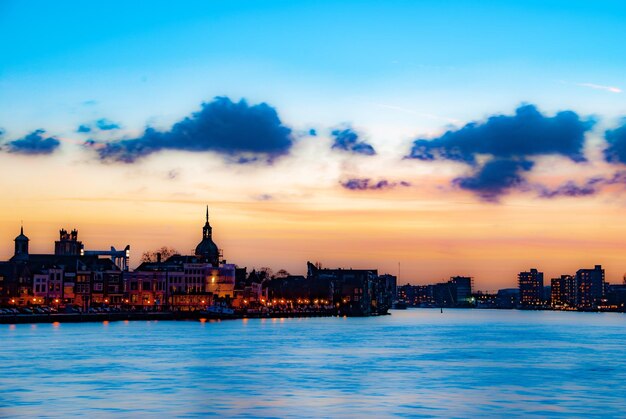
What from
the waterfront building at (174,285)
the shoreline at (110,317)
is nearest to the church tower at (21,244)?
the waterfront building at (174,285)

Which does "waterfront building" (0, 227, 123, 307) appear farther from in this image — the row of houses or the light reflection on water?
the light reflection on water

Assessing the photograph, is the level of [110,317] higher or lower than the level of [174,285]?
lower

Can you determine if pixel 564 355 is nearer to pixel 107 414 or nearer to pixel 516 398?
pixel 516 398

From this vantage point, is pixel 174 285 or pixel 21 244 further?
pixel 174 285

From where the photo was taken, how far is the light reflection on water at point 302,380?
153ft

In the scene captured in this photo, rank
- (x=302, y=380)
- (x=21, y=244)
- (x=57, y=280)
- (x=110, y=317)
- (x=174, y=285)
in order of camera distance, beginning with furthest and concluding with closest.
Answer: (x=174, y=285) < (x=21, y=244) < (x=57, y=280) < (x=110, y=317) < (x=302, y=380)

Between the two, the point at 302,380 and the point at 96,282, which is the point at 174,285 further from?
the point at 302,380

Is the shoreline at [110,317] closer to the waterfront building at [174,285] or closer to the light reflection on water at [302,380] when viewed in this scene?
the waterfront building at [174,285]

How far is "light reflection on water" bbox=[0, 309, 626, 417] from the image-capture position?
46.8m

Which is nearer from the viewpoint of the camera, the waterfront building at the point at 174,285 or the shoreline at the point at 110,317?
the shoreline at the point at 110,317

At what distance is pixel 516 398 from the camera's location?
169 ft

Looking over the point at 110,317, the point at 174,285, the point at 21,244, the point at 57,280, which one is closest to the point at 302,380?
the point at 110,317

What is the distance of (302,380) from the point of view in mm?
59438

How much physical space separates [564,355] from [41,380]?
4738 cm
